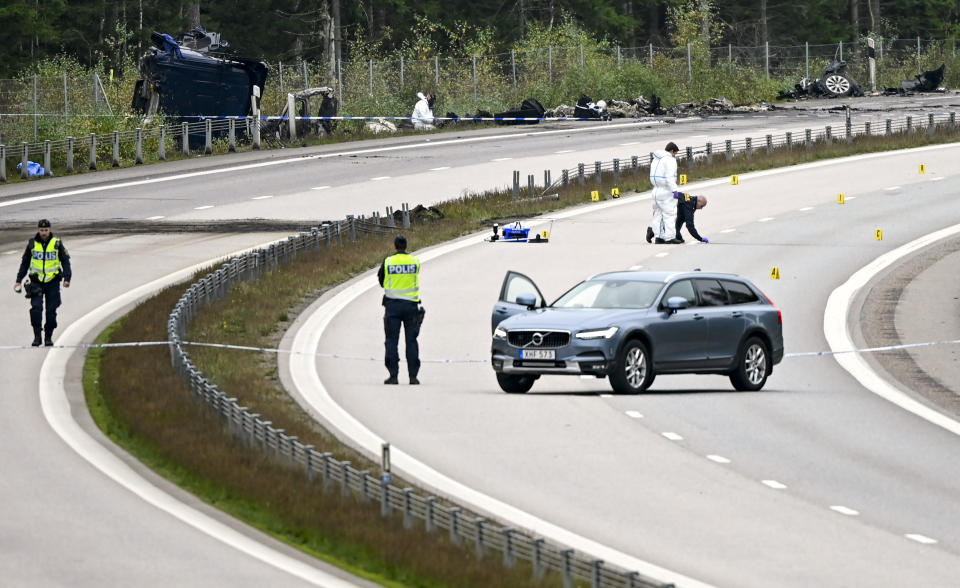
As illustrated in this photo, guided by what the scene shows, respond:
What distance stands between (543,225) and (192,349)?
16432mm

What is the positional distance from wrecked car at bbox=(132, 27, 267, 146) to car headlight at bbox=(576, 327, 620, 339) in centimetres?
3358

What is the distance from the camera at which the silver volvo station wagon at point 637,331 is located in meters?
19.4

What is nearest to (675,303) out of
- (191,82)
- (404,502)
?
(404,502)

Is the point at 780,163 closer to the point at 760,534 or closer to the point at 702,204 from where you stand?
the point at 702,204

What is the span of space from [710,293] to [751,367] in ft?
3.40

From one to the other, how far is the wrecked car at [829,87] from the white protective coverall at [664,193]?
39217 millimetres

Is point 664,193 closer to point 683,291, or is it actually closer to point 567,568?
point 683,291

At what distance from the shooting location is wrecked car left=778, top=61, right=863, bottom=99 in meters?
73.1

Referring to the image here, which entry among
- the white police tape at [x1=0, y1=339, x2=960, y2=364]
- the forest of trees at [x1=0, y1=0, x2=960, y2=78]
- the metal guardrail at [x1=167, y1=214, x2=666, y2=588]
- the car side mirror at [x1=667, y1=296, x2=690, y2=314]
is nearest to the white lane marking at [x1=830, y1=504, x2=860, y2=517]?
the metal guardrail at [x1=167, y1=214, x2=666, y2=588]

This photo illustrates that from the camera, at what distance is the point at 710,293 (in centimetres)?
2100

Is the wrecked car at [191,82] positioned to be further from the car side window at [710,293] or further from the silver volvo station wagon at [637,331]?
the car side window at [710,293]

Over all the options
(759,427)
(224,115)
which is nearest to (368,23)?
(224,115)

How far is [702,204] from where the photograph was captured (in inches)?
1318

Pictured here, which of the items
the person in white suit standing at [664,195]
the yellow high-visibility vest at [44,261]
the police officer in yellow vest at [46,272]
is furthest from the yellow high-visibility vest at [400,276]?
the person in white suit standing at [664,195]
